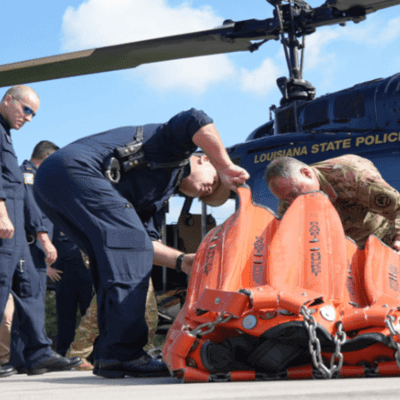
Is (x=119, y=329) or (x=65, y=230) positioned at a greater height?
(x=65, y=230)

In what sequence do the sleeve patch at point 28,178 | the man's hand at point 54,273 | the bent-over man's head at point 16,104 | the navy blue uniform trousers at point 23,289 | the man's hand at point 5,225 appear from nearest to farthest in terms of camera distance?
1. the man's hand at point 5,225
2. the navy blue uniform trousers at point 23,289
3. the bent-over man's head at point 16,104
4. the sleeve patch at point 28,178
5. the man's hand at point 54,273

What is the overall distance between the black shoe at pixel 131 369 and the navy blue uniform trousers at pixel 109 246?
0.08ft

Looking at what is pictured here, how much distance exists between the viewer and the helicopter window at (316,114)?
5875 mm

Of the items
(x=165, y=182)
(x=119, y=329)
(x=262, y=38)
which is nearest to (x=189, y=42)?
(x=262, y=38)

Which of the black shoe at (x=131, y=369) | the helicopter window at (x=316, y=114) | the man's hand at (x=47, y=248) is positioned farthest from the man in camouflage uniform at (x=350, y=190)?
the helicopter window at (x=316, y=114)

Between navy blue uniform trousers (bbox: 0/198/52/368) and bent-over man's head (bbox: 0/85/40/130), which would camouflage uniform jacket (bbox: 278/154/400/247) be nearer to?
navy blue uniform trousers (bbox: 0/198/52/368)

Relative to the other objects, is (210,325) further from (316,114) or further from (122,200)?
(316,114)

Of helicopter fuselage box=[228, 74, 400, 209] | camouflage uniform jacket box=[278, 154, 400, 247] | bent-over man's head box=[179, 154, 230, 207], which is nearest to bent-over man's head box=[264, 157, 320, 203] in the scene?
camouflage uniform jacket box=[278, 154, 400, 247]

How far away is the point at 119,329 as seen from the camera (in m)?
2.34

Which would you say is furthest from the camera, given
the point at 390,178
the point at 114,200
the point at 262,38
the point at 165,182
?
the point at 262,38

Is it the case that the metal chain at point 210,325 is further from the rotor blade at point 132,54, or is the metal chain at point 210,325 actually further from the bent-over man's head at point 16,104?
the rotor blade at point 132,54

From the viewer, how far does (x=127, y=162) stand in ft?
8.45

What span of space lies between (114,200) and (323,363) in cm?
109

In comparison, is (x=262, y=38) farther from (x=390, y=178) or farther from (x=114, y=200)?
(x=114, y=200)
